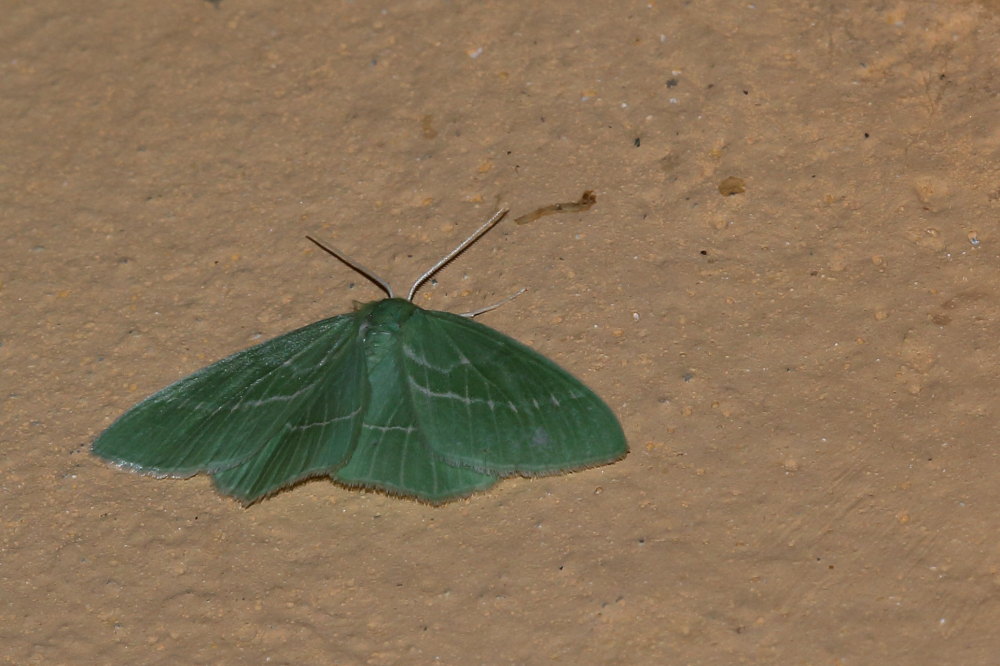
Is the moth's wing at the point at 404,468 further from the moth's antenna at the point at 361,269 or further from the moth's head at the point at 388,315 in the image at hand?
the moth's antenna at the point at 361,269

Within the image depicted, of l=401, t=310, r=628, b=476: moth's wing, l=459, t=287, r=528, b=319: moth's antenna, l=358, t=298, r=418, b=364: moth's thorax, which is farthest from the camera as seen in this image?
l=459, t=287, r=528, b=319: moth's antenna

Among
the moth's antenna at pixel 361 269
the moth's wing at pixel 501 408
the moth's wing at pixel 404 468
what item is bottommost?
the moth's wing at pixel 404 468

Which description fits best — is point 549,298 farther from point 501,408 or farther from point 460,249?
point 501,408

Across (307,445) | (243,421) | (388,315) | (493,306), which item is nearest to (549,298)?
(493,306)

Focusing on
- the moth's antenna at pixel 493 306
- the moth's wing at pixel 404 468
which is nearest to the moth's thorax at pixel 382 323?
the moth's wing at pixel 404 468

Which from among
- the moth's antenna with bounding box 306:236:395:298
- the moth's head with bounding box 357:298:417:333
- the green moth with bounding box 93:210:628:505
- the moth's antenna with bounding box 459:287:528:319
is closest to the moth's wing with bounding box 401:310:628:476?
the green moth with bounding box 93:210:628:505

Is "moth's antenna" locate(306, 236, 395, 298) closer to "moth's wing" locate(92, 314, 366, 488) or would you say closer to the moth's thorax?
the moth's thorax
